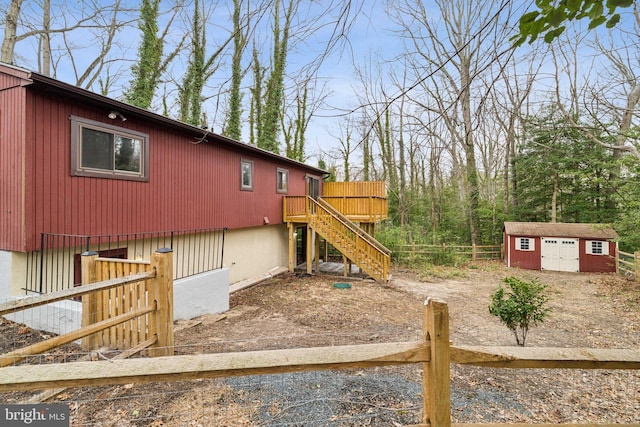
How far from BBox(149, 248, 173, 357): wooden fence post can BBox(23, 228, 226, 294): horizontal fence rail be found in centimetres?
165

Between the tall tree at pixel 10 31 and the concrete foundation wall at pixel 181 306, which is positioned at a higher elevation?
the tall tree at pixel 10 31

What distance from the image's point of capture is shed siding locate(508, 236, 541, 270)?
14.7m

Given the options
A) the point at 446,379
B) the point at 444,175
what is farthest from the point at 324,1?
the point at 444,175

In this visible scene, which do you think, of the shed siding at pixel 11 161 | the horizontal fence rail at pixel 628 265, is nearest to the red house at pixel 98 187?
the shed siding at pixel 11 161

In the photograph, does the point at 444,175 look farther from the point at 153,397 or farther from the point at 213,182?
the point at 153,397

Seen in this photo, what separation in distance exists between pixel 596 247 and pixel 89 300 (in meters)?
18.9

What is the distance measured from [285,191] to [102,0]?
8.98m

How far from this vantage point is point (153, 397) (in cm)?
322

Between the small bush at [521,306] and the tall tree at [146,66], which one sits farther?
the tall tree at [146,66]

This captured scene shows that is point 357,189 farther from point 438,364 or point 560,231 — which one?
point 438,364

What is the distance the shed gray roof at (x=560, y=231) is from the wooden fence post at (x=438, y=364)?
16.3m

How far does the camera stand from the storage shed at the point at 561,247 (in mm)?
13812

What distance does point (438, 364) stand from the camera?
1.38 m

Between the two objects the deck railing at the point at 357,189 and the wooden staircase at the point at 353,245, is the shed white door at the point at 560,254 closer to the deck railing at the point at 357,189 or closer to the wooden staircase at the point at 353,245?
the deck railing at the point at 357,189
